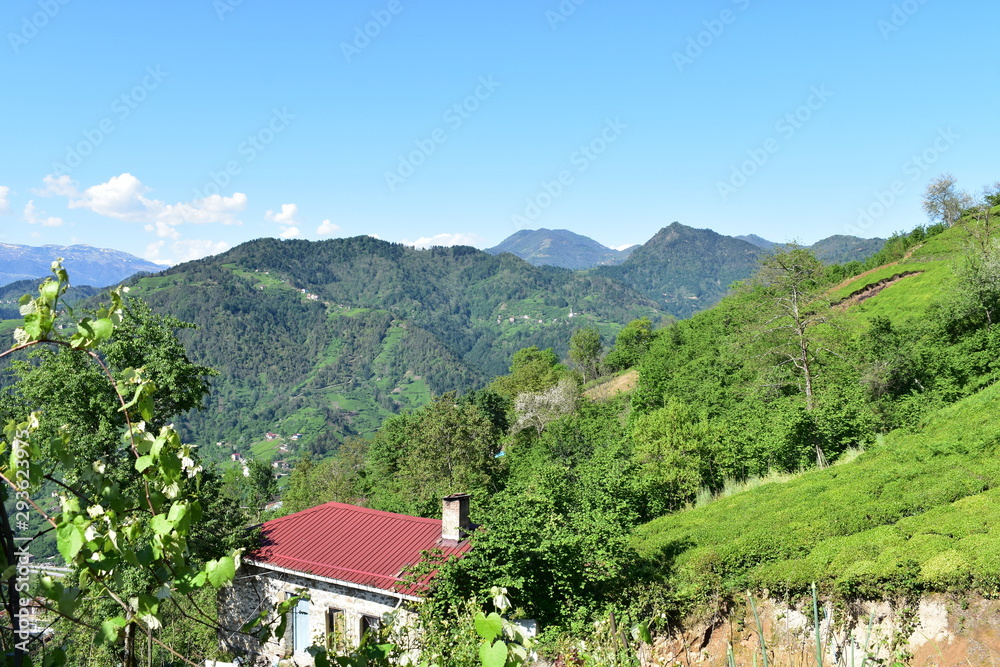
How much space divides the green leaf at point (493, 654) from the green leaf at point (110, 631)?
132 centimetres

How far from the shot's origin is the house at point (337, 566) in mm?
14297

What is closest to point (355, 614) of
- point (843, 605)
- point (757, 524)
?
point (757, 524)

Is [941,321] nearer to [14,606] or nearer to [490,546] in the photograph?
[490,546]

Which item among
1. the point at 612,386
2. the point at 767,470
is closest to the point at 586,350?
the point at 612,386

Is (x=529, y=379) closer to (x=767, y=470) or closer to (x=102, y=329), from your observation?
(x=767, y=470)

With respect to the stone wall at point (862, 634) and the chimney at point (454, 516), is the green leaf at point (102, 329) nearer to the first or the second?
the stone wall at point (862, 634)

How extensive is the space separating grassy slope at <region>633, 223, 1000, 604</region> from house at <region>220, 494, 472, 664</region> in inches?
220

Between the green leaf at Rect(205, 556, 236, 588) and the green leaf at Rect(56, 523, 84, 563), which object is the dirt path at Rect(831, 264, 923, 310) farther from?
the green leaf at Rect(56, 523, 84, 563)

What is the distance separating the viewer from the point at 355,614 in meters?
14.4

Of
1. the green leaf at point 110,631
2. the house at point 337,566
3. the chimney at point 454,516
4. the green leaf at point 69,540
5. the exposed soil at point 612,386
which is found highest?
the green leaf at point 69,540

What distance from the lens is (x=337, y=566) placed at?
1506cm

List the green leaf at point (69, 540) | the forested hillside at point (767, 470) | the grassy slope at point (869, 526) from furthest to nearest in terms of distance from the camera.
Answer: the forested hillside at point (767, 470), the grassy slope at point (869, 526), the green leaf at point (69, 540)

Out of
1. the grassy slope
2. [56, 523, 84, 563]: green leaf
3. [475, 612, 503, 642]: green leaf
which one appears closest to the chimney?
the grassy slope

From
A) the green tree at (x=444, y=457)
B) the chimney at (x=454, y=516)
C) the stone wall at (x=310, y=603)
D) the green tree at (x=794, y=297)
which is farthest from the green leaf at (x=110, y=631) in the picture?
the green tree at (x=444, y=457)
